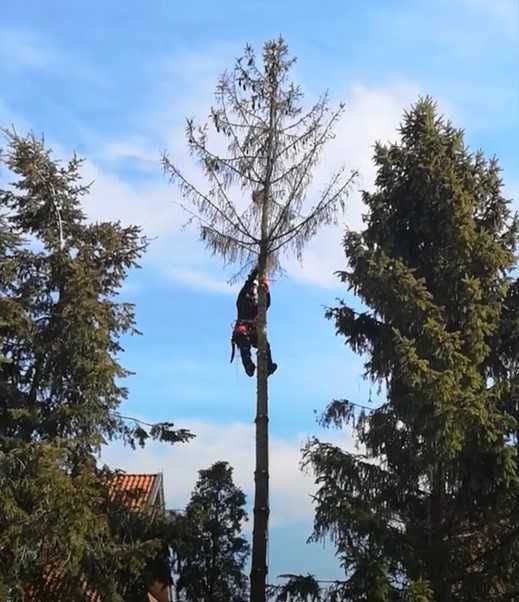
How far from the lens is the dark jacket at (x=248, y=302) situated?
14023mm

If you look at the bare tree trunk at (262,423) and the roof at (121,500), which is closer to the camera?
the bare tree trunk at (262,423)

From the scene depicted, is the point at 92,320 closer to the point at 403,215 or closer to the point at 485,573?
the point at 403,215

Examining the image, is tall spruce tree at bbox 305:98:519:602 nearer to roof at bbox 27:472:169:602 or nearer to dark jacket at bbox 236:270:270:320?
dark jacket at bbox 236:270:270:320

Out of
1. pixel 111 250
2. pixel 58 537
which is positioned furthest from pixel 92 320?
pixel 58 537

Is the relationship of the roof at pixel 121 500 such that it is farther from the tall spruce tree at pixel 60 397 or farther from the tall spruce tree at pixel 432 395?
the tall spruce tree at pixel 432 395

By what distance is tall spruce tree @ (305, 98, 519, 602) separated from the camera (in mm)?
11781

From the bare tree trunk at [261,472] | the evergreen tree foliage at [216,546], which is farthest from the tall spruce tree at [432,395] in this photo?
the evergreen tree foliage at [216,546]

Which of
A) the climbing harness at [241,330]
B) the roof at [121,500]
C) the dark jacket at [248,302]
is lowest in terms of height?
the roof at [121,500]

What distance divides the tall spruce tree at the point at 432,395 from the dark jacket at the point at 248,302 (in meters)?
1.22

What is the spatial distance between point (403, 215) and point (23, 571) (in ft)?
Answer: 24.2

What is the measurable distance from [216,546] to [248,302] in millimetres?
8253

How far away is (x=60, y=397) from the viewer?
14352 millimetres

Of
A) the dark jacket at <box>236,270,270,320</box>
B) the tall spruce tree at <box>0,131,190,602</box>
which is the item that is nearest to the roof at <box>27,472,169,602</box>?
the tall spruce tree at <box>0,131,190,602</box>

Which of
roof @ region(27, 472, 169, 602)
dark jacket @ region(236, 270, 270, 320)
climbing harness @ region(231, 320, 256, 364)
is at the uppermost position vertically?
dark jacket @ region(236, 270, 270, 320)
